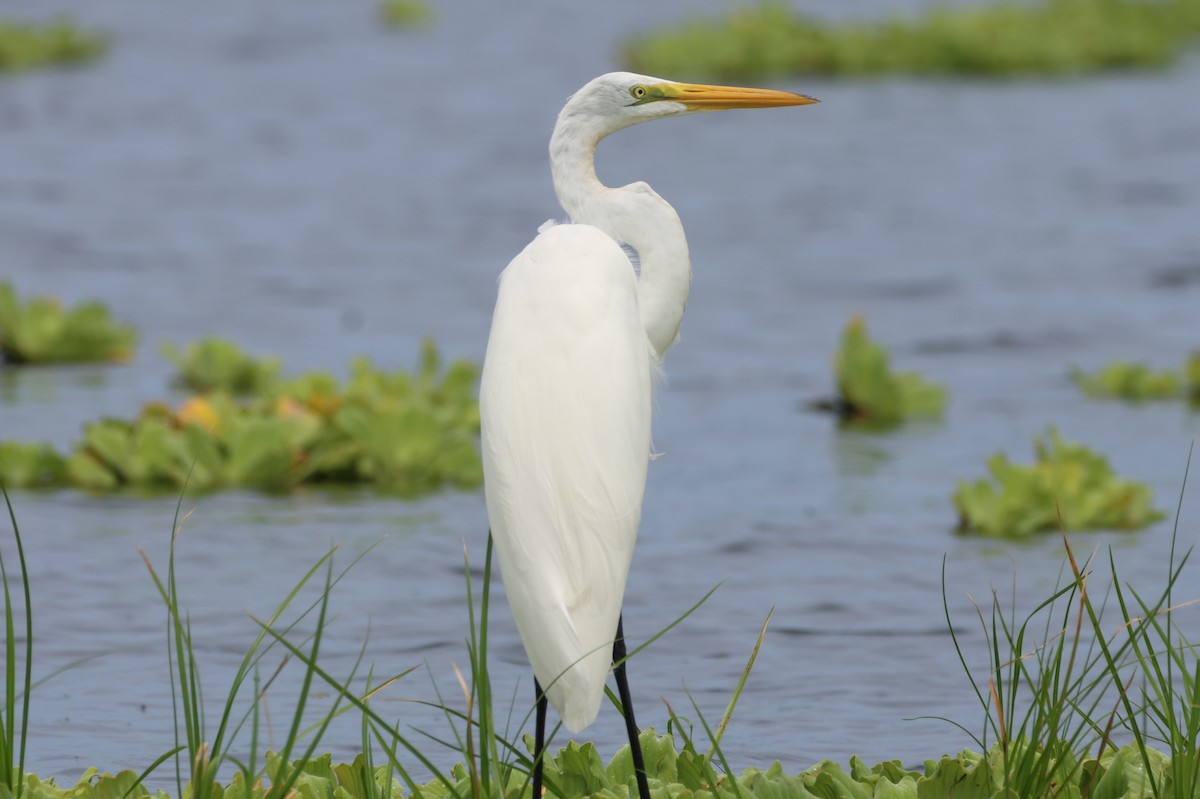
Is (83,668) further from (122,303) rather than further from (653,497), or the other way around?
(122,303)

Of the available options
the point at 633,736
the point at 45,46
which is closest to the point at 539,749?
the point at 633,736

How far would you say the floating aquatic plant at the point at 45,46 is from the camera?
16.8m

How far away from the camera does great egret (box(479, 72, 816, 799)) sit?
3.07 metres

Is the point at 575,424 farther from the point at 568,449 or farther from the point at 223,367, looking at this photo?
the point at 223,367

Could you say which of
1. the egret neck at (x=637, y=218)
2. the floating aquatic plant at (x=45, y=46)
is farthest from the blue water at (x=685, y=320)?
the egret neck at (x=637, y=218)

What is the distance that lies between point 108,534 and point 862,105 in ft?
35.6

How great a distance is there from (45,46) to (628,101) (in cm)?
1463

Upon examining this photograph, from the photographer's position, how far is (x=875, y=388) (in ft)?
24.1

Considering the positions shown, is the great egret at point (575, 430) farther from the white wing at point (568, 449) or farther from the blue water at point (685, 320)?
the blue water at point (685, 320)

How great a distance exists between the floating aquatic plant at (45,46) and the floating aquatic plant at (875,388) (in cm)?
1154

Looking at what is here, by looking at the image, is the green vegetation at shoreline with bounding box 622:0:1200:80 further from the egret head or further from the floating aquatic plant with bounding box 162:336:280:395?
the egret head

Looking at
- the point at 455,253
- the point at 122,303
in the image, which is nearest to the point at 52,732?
the point at 122,303

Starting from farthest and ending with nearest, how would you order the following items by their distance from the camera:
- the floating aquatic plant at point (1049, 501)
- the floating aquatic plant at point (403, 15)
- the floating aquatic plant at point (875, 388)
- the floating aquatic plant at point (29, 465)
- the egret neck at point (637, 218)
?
the floating aquatic plant at point (403, 15) → the floating aquatic plant at point (875, 388) → the floating aquatic plant at point (29, 465) → the floating aquatic plant at point (1049, 501) → the egret neck at point (637, 218)

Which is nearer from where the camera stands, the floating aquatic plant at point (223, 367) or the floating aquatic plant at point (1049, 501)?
the floating aquatic plant at point (1049, 501)
